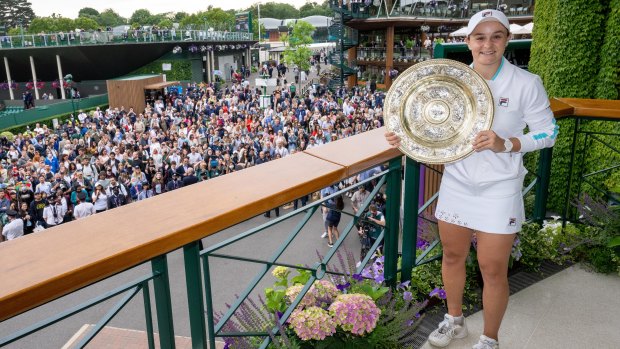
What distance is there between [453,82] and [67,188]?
44.4 ft

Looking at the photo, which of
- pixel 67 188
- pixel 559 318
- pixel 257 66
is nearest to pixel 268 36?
pixel 257 66

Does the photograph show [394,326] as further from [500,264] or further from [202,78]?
[202,78]

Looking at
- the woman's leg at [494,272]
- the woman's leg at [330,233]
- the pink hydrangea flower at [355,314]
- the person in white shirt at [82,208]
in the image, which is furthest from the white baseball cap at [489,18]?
the person in white shirt at [82,208]

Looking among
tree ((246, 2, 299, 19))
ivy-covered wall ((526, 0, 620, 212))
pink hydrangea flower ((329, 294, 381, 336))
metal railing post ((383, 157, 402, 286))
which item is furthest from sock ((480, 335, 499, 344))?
tree ((246, 2, 299, 19))

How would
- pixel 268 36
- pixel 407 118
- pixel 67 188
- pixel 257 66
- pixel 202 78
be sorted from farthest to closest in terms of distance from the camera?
pixel 268 36, pixel 257 66, pixel 202 78, pixel 67 188, pixel 407 118

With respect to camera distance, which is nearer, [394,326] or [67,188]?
[394,326]

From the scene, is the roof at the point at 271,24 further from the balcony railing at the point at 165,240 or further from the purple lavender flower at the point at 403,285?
the balcony railing at the point at 165,240

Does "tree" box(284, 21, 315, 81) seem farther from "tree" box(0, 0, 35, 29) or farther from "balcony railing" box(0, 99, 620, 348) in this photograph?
"tree" box(0, 0, 35, 29)

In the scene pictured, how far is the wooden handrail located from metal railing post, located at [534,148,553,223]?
6.81ft

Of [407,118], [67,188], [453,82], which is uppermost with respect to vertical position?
[453,82]

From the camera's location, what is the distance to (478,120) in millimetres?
2145

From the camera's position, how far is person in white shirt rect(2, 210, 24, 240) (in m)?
10.8

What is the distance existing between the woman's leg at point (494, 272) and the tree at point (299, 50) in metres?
49.3

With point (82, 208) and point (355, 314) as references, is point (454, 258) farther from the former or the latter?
point (82, 208)
